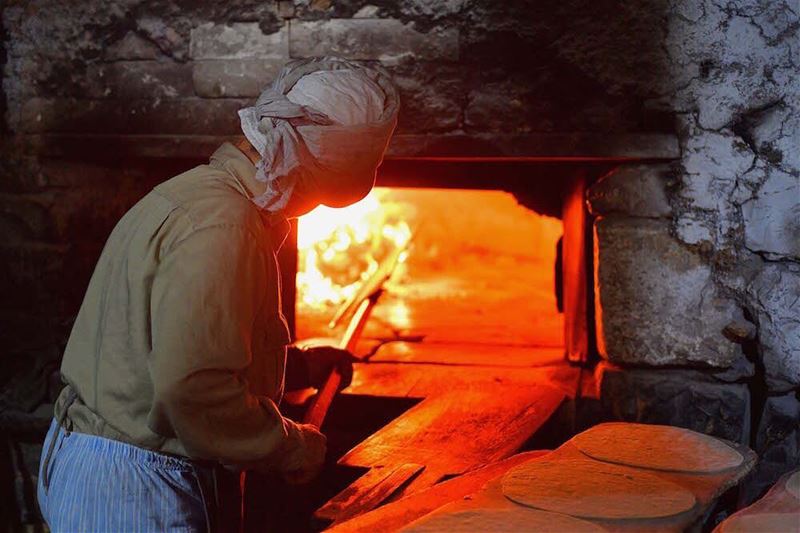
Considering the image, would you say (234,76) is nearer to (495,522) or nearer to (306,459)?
(306,459)

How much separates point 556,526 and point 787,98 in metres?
1.78

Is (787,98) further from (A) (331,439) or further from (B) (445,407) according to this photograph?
(A) (331,439)

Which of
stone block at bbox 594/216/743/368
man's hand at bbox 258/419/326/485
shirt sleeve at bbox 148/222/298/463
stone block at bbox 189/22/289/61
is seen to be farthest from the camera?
stone block at bbox 189/22/289/61

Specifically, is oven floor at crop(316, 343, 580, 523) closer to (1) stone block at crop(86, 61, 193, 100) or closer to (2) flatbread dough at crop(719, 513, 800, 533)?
(2) flatbread dough at crop(719, 513, 800, 533)

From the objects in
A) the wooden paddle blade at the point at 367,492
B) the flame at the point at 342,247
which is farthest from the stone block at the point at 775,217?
the flame at the point at 342,247

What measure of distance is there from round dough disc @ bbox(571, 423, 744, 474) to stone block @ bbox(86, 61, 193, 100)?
6.34 ft

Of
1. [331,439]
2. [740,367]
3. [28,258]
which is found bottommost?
[331,439]

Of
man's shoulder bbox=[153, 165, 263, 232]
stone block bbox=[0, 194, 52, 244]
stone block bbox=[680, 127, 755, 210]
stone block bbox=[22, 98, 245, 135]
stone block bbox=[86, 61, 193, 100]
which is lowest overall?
stone block bbox=[0, 194, 52, 244]

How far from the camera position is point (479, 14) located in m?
2.89

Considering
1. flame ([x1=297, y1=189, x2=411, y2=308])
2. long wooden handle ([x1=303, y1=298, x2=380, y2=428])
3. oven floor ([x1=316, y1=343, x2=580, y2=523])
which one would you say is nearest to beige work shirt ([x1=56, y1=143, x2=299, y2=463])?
oven floor ([x1=316, y1=343, x2=580, y2=523])

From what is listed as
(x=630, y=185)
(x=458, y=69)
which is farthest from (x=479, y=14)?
(x=630, y=185)

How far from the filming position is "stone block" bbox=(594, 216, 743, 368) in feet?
9.45

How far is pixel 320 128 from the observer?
1.86 meters

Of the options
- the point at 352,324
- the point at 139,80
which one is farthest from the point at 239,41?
the point at 352,324
